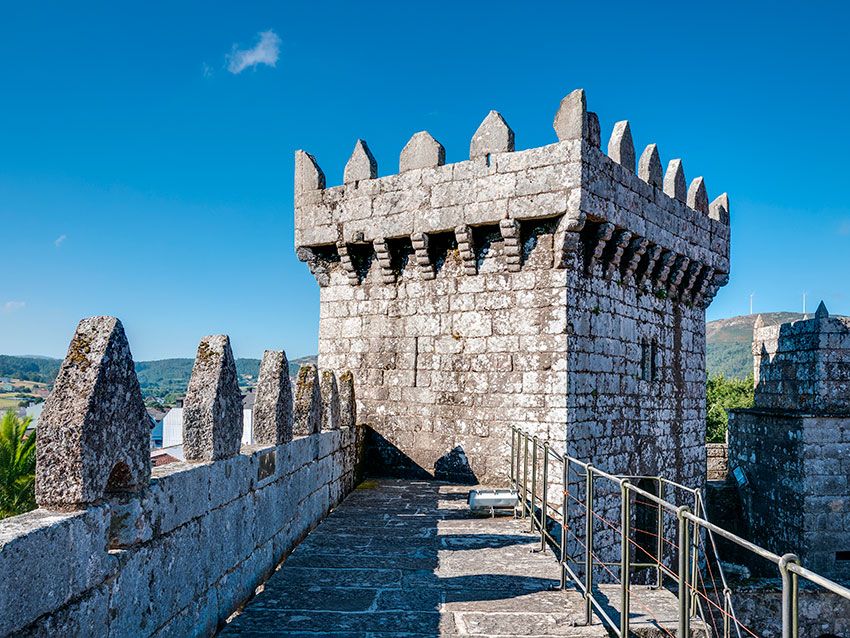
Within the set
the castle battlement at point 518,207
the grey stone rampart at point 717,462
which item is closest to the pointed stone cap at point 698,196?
the castle battlement at point 518,207

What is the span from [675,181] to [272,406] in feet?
25.7

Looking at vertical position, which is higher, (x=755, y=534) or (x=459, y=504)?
(x=459, y=504)

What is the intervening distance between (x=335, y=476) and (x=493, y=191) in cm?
392

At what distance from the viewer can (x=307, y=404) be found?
23.4 feet

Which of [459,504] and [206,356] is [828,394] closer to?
[459,504]

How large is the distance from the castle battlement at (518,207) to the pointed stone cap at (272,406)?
4.13m

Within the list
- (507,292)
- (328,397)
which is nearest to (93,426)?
(328,397)

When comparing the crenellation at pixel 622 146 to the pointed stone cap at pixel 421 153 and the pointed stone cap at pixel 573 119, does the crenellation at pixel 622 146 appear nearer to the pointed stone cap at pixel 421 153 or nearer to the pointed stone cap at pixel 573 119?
the pointed stone cap at pixel 573 119

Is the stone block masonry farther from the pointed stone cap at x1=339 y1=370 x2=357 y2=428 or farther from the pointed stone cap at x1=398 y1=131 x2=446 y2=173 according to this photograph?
the pointed stone cap at x1=398 y1=131 x2=446 y2=173

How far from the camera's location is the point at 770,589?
10.7 m

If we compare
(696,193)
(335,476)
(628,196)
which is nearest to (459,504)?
(335,476)

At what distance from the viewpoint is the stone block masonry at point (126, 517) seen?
8.00 feet

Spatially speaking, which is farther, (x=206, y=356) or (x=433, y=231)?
(x=433, y=231)

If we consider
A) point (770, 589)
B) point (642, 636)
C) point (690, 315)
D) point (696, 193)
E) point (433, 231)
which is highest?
point (696, 193)
